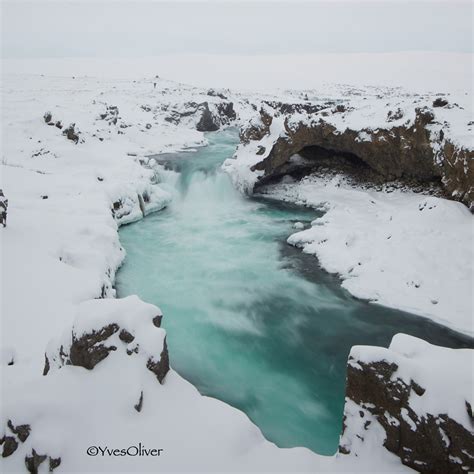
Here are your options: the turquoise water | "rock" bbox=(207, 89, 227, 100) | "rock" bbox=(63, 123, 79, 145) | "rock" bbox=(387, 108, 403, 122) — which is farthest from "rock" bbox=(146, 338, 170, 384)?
"rock" bbox=(207, 89, 227, 100)

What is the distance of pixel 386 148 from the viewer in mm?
21562

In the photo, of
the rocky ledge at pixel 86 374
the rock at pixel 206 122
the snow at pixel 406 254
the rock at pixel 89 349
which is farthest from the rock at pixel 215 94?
the rock at pixel 89 349

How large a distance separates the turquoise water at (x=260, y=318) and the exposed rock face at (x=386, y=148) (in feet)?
15.7

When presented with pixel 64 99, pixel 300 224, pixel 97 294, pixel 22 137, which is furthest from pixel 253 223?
pixel 64 99

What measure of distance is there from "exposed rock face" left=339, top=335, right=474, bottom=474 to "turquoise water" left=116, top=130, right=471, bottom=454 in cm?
320

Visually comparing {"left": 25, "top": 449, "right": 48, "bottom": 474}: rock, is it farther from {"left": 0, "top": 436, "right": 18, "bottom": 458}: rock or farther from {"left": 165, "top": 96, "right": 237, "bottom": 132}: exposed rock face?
{"left": 165, "top": 96, "right": 237, "bottom": 132}: exposed rock face

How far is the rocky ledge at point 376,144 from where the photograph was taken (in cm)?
1766

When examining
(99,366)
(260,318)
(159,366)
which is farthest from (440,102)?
(99,366)

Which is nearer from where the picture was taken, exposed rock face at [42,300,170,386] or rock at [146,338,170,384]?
exposed rock face at [42,300,170,386]

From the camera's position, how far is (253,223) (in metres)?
21.5

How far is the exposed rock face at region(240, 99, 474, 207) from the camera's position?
1720 cm

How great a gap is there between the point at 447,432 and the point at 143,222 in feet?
62.6

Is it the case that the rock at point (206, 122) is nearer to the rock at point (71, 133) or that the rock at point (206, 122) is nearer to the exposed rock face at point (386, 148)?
the rock at point (71, 133)

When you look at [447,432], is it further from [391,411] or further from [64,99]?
[64,99]
